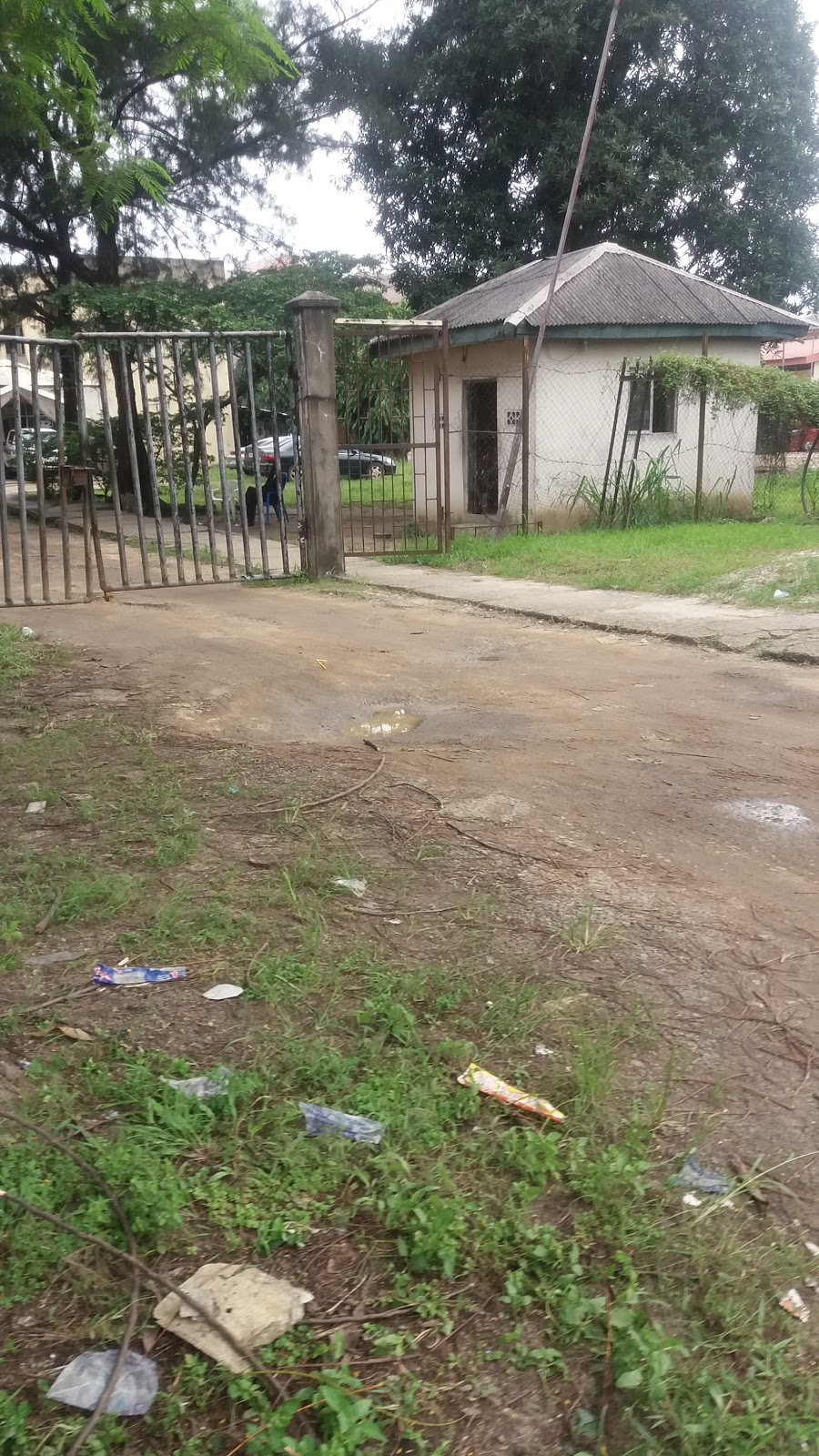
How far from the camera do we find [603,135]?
20.3m

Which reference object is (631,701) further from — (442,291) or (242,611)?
(442,291)

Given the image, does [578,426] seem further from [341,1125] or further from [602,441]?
[341,1125]

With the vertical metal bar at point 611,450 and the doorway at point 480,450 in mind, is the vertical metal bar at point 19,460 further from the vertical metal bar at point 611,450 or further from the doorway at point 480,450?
the doorway at point 480,450

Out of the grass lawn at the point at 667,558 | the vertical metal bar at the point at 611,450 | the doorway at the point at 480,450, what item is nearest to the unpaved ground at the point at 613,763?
the grass lawn at the point at 667,558

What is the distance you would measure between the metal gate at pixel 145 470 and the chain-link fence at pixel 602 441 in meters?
2.79

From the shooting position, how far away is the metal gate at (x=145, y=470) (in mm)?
8500

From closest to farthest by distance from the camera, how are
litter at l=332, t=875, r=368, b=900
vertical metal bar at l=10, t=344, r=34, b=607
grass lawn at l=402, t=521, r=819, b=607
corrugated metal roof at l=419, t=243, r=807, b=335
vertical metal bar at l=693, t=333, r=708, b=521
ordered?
litter at l=332, t=875, r=368, b=900, vertical metal bar at l=10, t=344, r=34, b=607, grass lawn at l=402, t=521, r=819, b=607, vertical metal bar at l=693, t=333, r=708, b=521, corrugated metal roof at l=419, t=243, r=807, b=335

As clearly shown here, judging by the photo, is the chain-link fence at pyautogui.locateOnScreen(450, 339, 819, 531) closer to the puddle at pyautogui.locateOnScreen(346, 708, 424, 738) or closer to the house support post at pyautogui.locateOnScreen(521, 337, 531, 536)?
the house support post at pyautogui.locateOnScreen(521, 337, 531, 536)

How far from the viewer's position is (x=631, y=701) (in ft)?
18.6

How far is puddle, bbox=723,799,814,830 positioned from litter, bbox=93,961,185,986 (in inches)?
85.4

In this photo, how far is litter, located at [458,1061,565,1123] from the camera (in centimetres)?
240

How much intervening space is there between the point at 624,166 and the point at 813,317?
7505mm

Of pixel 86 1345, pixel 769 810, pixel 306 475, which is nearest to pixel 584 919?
pixel 769 810

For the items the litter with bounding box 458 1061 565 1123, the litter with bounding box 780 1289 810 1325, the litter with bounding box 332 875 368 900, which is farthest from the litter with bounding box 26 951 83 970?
the litter with bounding box 780 1289 810 1325
